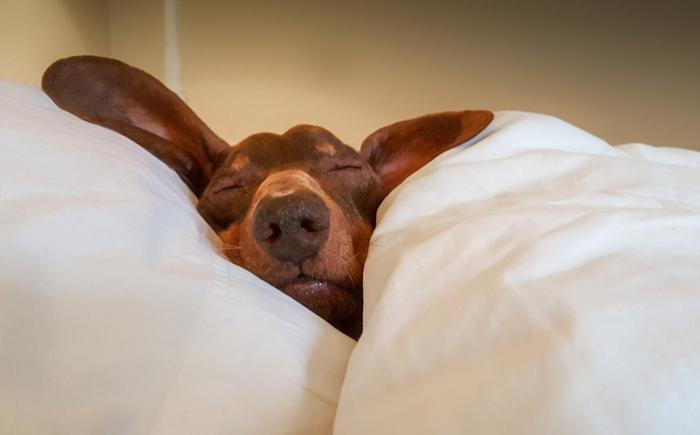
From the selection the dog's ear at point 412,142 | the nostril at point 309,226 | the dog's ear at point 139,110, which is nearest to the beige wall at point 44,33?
the dog's ear at point 139,110

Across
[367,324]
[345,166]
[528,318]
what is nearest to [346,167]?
[345,166]

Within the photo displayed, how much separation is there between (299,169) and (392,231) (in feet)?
1.47

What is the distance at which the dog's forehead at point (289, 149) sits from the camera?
1.15 m

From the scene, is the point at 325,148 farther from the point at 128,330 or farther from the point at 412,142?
the point at 128,330

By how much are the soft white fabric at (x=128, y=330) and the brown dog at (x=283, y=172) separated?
0.14 meters

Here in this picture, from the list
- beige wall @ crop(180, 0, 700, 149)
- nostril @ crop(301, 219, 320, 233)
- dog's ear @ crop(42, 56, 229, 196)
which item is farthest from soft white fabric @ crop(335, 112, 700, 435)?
beige wall @ crop(180, 0, 700, 149)

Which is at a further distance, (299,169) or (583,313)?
(299,169)

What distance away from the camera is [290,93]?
2.02 m

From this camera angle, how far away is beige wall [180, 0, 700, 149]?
6.03 feet

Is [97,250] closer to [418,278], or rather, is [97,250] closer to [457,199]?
[418,278]

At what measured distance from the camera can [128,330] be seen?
0.52 m

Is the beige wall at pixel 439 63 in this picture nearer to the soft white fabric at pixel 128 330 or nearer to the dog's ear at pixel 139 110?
the dog's ear at pixel 139 110

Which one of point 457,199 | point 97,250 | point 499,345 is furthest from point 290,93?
point 499,345

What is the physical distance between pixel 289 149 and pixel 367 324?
0.68m
